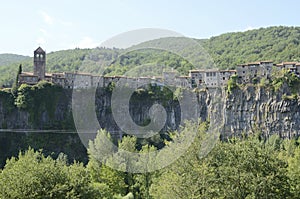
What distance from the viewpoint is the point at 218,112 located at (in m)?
71.4

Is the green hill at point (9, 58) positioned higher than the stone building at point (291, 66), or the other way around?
the green hill at point (9, 58)

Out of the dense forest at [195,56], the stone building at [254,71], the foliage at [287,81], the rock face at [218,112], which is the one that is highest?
the dense forest at [195,56]

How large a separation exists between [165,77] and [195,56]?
16.8 meters

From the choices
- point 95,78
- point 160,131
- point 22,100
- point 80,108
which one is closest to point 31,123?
point 22,100

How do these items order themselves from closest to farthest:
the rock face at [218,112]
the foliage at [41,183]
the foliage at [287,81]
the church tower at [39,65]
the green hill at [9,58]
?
1. the foliage at [41,183]
2. the rock face at [218,112]
3. the foliage at [287,81]
4. the church tower at [39,65]
5. the green hill at [9,58]

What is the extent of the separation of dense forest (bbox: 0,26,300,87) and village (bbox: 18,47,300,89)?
219cm

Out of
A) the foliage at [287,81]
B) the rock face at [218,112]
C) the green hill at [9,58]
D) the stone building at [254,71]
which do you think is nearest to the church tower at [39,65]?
the rock face at [218,112]

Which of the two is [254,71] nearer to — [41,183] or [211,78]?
[211,78]

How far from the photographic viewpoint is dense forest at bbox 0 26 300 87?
7769 centimetres

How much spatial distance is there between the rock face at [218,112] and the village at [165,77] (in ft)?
8.54

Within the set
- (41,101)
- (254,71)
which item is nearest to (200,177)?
(41,101)

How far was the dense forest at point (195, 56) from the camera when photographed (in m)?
77.7

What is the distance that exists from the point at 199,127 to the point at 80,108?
50741 mm

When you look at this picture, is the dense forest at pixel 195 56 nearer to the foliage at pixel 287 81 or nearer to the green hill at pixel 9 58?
the green hill at pixel 9 58
